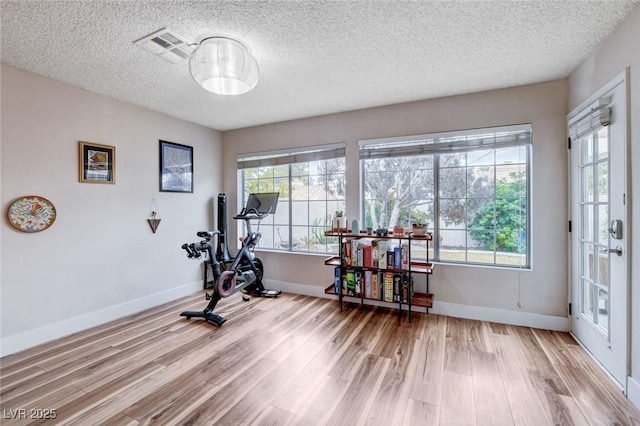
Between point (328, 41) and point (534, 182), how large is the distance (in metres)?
2.51

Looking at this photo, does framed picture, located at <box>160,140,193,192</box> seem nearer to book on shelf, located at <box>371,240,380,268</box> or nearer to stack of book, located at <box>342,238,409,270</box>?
stack of book, located at <box>342,238,409,270</box>

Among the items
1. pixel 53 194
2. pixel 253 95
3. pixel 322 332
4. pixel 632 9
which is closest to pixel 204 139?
pixel 253 95

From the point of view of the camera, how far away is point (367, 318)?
3.30m

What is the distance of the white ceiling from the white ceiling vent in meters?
0.06

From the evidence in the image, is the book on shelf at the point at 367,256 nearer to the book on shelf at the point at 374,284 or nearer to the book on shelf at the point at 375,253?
the book on shelf at the point at 375,253

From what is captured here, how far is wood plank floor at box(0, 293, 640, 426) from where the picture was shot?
5.75 feet

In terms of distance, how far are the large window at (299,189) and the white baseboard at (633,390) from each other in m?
2.95

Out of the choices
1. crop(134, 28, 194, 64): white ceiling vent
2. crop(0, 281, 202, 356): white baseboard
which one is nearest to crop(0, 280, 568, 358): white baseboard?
crop(0, 281, 202, 356): white baseboard

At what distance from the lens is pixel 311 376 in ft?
7.09

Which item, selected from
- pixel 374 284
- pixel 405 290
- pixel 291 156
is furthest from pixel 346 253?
pixel 291 156

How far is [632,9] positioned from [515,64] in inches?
29.9

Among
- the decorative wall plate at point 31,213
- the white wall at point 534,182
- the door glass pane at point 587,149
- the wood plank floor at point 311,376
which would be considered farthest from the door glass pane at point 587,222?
the decorative wall plate at point 31,213

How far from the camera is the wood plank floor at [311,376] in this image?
1754 millimetres

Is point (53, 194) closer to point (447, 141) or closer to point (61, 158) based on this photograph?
point (61, 158)
